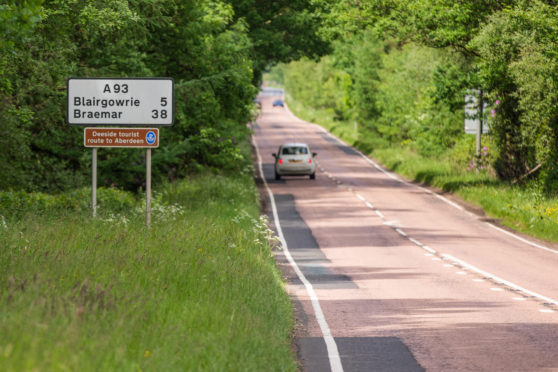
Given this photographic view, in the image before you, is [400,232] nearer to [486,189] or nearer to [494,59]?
[494,59]

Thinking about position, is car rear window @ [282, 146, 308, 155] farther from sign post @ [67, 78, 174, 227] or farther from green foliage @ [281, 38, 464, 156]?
sign post @ [67, 78, 174, 227]

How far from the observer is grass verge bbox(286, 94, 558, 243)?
93.2 ft

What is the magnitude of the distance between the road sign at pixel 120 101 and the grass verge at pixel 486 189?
12962mm

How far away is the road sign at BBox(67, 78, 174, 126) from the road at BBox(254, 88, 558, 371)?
3.89 m

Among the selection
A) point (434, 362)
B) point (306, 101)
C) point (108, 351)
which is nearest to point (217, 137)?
point (434, 362)

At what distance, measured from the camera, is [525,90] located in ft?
99.5

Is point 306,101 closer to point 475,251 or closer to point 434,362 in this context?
point 475,251

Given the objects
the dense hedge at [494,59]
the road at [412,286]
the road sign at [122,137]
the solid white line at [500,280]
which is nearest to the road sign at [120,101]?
the road sign at [122,137]

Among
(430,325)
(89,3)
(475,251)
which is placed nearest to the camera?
(430,325)

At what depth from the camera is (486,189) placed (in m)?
36.9

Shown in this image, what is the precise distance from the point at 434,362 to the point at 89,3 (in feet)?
37.9

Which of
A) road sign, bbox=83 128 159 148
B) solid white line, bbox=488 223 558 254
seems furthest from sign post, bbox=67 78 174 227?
solid white line, bbox=488 223 558 254

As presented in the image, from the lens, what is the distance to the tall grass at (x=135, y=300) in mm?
7305

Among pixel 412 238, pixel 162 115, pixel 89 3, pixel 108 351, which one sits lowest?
pixel 412 238
